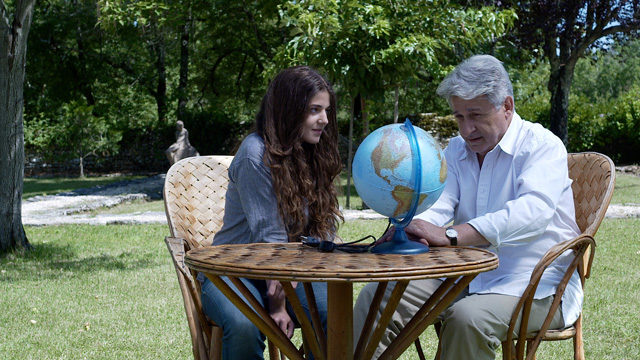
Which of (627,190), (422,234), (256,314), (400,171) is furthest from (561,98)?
(256,314)

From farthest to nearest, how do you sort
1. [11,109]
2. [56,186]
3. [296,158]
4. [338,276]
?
[56,186]
[11,109]
[296,158]
[338,276]

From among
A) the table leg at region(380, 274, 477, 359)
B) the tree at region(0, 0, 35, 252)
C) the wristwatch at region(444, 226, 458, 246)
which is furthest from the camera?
the tree at region(0, 0, 35, 252)

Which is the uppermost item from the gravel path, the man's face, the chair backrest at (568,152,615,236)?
the man's face

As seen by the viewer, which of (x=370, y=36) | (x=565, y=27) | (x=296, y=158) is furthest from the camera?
(x=565, y=27)

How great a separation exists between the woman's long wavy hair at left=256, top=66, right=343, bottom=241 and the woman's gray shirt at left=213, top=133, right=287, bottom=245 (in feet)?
0.11

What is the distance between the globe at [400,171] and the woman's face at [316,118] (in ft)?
2.20

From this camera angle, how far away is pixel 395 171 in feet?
6.57

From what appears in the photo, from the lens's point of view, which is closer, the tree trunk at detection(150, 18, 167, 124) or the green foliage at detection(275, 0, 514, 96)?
the green foliage at detection(275, 0, 514, 96)

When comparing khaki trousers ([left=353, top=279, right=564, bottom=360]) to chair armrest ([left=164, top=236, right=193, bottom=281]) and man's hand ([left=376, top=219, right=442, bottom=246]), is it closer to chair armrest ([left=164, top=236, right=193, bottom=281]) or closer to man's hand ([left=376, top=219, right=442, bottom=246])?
man's hand ([left=376, top=219, right=442, bottom=246])

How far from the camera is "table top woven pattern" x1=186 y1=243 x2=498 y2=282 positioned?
1727mm

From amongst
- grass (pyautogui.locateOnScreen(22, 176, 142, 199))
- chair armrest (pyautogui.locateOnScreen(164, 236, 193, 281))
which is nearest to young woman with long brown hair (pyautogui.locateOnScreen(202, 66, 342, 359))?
chair armrest (pyautogui.locateOnScreen(164, 236, 193, 281))

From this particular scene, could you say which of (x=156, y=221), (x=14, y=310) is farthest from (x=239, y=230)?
(x=156, y=221)

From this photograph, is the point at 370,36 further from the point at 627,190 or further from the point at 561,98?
the point at 561,98

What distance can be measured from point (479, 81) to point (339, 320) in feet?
3.56
